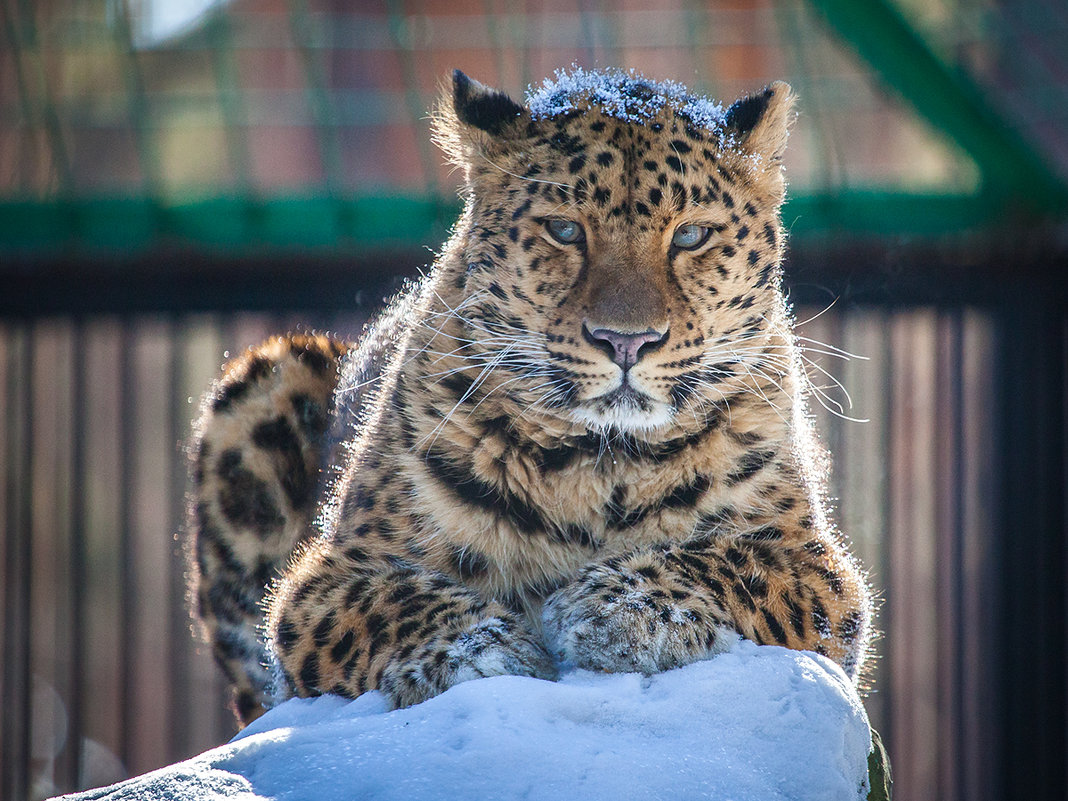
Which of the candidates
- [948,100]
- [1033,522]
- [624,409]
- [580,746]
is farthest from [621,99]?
[1033,522]

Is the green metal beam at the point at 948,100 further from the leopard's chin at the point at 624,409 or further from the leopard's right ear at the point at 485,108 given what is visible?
the leopard's chin at the point at 624,409

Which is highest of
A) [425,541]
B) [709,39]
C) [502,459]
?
[709,39]

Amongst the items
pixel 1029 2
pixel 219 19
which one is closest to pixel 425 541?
pixel 1029 2

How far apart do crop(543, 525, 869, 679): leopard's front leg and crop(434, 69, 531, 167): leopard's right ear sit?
1502 millimetres

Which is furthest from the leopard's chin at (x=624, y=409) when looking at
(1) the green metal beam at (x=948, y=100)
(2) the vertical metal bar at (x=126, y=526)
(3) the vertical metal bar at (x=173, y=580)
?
(2) the vertical metal bar at (x=126, y=526)

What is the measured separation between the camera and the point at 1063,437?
646 centimetres

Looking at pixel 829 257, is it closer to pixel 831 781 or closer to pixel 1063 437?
pixel 1063 437

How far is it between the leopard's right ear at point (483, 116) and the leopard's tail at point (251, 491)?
1623 mm

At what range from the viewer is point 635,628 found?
3.17 metres

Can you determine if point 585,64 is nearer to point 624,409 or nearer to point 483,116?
point 483,116

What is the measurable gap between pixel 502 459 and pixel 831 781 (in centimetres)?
134

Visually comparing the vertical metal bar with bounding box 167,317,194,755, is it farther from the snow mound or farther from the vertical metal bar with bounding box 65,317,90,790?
the snow mound

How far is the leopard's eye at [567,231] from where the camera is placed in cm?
378

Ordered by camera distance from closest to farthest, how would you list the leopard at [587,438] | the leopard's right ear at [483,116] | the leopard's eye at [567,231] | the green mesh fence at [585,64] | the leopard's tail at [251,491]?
the leopard at [587,438]
the leopard's eye at [567,231]
the leopard's right ear at [483,116]
the leopard's tail at [251,491]
the green mesh fence at [585,64]
